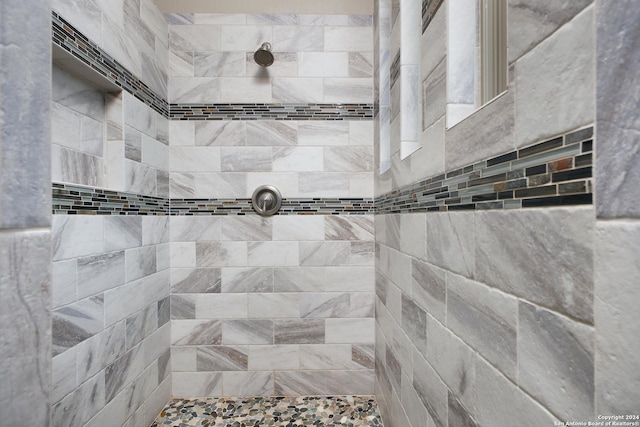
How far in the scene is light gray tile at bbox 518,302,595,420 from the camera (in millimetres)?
427

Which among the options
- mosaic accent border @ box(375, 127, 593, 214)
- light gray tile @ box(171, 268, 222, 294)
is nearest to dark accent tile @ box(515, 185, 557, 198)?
mosaic accent border @ box(375, 127, 593, 214)

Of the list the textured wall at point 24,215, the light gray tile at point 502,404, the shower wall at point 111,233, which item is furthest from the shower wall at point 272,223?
the textured wall at point 24,215

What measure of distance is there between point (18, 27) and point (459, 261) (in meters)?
0.84

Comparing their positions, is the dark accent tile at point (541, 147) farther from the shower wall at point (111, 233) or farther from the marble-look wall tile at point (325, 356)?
the marble-look wall tile at point (325, 356)

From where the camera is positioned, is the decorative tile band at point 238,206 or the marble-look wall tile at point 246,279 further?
the marble-look wall tile at point 246,279

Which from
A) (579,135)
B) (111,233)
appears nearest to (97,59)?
(111,233)

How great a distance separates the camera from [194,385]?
1977 mm

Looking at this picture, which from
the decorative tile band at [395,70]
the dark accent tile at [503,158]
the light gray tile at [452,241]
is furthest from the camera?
the decorative tile band at [395,70]

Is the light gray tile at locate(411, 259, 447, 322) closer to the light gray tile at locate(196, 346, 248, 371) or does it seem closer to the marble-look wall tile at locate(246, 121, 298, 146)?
the marble-look wall tile at locate(246, 121, 298, 146)

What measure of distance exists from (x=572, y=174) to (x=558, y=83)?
0.14 meters

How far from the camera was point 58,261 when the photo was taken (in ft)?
3.64

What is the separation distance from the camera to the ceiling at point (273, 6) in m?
1.93

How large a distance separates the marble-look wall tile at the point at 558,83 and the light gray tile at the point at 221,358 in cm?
195

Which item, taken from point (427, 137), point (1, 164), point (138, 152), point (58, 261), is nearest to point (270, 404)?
point (58, 261)
